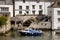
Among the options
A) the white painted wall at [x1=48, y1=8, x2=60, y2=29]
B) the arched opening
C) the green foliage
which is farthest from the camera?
the arched opening

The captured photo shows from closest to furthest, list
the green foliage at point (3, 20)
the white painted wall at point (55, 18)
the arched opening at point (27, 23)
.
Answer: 1. the green foliage at point (3, 20)
2. the white painted wall at point (55, 18)
3. the arched opening at point (27, 23)

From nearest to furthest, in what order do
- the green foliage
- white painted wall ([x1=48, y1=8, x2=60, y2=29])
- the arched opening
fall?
the green foliage, white painted wall ([x1=48, y1=8, x2=60, y2=29]), the arched opening

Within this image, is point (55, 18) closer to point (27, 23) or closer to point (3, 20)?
point (27, 23)

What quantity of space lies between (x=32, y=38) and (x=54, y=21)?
9397 millimetres

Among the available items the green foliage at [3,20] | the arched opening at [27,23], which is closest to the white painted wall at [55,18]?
the arched opening at [27,23]

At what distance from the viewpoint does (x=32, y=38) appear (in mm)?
35688

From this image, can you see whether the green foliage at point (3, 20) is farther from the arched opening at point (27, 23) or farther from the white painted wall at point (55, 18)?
the white painted wall at point (55, 18)

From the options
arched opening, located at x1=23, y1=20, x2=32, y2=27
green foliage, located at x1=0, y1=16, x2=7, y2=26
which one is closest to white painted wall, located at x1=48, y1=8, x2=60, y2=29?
arched opening, located at x1=23, y1=20, x2=32, y2=27

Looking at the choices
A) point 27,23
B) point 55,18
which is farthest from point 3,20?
point 55,18

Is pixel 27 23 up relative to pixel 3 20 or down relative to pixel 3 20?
down

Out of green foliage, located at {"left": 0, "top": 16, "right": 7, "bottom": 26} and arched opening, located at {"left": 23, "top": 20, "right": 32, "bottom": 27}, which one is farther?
arched opening, located at {"left": 23, "top": 20, "right": 32, "bottom": 27}

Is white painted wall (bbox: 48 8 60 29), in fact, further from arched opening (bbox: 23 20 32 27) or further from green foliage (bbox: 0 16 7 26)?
green foliage (bbox: 0 16 7 26)

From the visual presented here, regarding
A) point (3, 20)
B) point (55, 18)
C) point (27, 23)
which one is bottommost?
point (27, 23)

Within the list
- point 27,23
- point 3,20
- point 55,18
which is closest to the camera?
point 3,20
